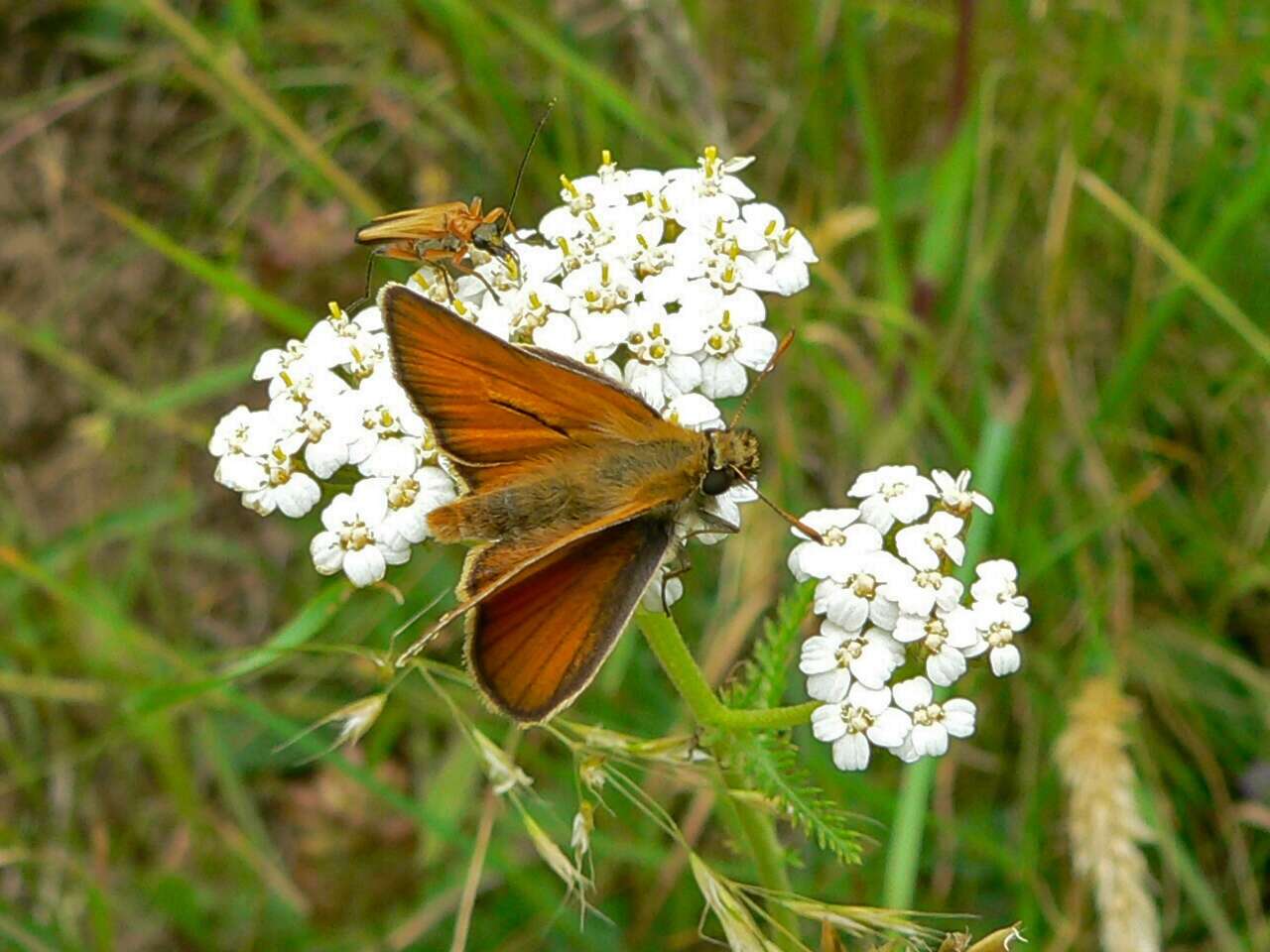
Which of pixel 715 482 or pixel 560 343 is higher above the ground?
pixel 560 343

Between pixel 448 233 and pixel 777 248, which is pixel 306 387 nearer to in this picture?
pixel 448 233

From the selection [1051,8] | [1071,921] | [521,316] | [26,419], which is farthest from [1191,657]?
[26,419]

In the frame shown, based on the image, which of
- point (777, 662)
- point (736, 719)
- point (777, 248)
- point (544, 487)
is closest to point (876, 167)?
point (777, 248)

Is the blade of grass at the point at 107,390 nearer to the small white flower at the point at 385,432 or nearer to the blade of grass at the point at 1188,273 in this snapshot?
the small white flower at the point at 385,432

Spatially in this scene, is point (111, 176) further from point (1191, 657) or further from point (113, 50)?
point (1191, 657)

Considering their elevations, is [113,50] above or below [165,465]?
above

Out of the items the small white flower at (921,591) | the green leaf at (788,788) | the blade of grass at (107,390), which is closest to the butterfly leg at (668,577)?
the green leaf at (788,788)

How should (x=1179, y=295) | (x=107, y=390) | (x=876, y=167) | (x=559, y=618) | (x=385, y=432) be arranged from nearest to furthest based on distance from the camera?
(x=559, y=618) < (x=385, y=432) < (x=1179, y=295) < (x=876, y=167) < (x=107, y=390)
